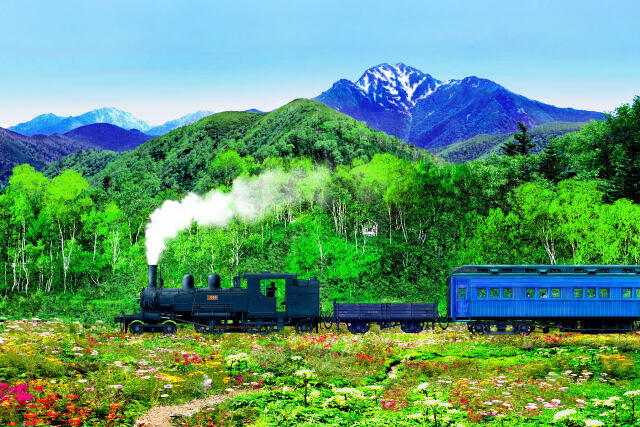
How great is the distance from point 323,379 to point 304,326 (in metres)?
12.1

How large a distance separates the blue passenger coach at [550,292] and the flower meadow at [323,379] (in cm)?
283

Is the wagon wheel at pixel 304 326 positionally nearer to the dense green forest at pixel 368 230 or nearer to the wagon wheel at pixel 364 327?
the wagon wheel at pixel 364 327

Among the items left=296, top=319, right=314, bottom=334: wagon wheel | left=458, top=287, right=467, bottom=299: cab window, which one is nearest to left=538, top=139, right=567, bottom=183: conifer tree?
left=458, top=287, right=467, bottom=299: cab window

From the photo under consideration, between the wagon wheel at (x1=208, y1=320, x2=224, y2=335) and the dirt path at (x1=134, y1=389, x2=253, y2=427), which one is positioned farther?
the wagon wheel at (x1=208, y1=320, x2=224, y2=335)

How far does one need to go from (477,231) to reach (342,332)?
70.8 ft

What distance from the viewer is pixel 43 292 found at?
160 feet

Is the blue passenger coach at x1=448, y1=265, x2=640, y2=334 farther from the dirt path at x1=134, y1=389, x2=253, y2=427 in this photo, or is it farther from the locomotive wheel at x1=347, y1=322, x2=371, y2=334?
the dirt path at x1=134, y1=389, x2=253, y2=427

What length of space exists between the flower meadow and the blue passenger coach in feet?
9.30

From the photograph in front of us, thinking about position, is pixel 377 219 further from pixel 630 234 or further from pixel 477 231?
pixel 630 234

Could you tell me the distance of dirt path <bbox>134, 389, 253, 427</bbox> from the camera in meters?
13.2

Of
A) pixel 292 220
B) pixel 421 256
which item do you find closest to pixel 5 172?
pixel 292 220

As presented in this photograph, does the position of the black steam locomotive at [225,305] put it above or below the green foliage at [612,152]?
below

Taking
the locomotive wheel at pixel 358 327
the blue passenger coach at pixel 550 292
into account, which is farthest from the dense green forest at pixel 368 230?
the locomotive wheel at pixel 358 327

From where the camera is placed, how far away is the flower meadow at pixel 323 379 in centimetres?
1302
